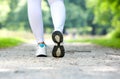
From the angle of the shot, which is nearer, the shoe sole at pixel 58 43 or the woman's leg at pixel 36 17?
the shoe sole at pixel 58 43

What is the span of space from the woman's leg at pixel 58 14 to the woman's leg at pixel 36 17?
187mm

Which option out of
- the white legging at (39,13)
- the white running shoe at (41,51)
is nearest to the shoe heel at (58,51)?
the white running shoe at (41,51)

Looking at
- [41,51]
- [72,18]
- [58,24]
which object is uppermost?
[58,24]

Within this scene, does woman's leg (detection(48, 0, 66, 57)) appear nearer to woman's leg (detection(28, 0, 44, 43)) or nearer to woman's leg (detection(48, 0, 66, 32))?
woman's leg (detection(48, 0, 66, 32))

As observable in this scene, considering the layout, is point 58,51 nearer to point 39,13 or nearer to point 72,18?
point 39,13

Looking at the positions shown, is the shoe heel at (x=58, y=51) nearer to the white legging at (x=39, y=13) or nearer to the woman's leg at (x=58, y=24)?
the woman's leg at (x=58, y=24)

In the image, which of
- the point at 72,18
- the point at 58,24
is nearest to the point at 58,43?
the point at 58,24

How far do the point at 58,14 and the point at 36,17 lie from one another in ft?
1.02

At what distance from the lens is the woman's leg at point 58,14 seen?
4952 millimetres

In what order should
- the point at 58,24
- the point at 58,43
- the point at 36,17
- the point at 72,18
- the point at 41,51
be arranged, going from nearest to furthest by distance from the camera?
the point at 58,43, the point at 58,24, the point at 41,51, the point at 36,17, the point at 72,18

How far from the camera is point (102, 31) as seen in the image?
217 feet

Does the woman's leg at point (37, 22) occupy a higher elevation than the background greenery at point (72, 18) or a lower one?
higher

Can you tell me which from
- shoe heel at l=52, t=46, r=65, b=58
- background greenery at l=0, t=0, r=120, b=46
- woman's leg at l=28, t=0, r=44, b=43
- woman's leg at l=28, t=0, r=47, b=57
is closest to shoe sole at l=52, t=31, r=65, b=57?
shoe heel at l=52, t=46, r=65, b=58

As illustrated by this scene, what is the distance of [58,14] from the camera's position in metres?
5.07
